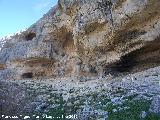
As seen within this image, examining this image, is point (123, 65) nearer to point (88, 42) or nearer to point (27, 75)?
point (88, 42)

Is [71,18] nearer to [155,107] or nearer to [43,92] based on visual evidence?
[43,92]

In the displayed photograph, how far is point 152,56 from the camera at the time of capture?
31.3 meters

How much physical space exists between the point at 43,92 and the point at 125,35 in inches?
347

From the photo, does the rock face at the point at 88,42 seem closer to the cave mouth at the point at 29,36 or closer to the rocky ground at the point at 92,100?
the cave mouth at the point at 29,36

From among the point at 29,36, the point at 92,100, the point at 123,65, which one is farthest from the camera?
the point at 29,36

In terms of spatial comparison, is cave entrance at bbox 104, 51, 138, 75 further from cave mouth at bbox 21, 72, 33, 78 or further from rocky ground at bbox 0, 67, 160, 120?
cave mouth at bbox 21, 72, 33, 78

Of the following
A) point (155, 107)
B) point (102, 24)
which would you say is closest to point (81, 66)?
point (102, 24)

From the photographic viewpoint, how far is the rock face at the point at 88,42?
30938 mm

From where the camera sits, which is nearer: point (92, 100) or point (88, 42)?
point (92, 100)

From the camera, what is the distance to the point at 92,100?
24312mm

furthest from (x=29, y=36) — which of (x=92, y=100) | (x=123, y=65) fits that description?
(x=92, y=100)

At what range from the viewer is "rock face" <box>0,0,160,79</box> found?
30.9 meters

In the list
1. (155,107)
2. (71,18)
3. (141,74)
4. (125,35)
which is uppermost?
(71,18)

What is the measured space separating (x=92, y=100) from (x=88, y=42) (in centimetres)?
1221
